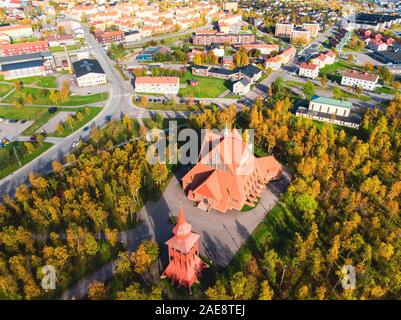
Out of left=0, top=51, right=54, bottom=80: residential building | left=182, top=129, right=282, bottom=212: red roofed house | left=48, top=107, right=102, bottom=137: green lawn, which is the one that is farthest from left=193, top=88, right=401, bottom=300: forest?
left=0, top=51, right=54, bottom=80: residential building

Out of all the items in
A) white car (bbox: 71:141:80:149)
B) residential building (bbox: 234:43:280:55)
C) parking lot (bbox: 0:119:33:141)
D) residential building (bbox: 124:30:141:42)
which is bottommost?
white car (bbox: 71:141:80:149)

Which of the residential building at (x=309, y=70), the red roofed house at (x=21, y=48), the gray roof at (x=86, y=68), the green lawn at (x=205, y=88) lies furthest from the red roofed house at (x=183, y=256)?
the red roofed house at (x=21, y=48)

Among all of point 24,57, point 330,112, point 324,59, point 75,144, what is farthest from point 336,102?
point 24,57

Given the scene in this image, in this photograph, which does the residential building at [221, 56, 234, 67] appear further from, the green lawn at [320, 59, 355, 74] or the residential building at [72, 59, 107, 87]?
the residential building at [72, 59, 107, 87]

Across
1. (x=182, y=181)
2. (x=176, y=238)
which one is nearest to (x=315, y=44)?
(x=182, y=181)

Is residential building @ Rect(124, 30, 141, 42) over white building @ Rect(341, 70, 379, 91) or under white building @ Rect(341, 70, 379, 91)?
over

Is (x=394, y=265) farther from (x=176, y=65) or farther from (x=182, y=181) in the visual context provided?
(x=176, y=65)

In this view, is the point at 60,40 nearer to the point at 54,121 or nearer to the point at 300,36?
the point at 54,121
